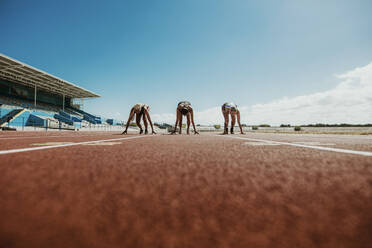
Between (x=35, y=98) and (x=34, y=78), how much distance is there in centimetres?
275

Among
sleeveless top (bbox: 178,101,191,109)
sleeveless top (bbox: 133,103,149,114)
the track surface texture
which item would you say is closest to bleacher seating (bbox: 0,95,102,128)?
sleeveless top (bbox: 133,103,149,114)

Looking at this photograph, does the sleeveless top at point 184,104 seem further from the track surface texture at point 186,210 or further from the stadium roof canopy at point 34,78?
the stadium roof canopy at point 34,78

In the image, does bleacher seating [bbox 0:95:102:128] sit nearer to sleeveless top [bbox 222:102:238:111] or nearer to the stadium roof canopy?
the stadium roof canopy

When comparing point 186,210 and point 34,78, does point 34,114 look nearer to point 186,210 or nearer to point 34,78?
point 34,78

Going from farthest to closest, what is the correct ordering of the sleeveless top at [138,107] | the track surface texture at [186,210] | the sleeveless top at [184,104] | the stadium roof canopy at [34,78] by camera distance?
1. the stadium roof canopy at [34,78]
2. the sleeveless top at [184,104]
3. the sleeveless top at [138,107]
4. the track surface texture at [186,210]

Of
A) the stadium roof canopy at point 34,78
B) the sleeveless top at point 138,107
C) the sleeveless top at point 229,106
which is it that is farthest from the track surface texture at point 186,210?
the stadium roof canopy at point 34,78

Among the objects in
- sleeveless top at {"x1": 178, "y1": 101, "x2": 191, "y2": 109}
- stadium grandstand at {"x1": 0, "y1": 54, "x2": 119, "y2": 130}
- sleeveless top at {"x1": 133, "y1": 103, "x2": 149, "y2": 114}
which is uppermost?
stadium grandstand at {"x1": 0, "y1": 54, "x2": 119, "y2": 130}

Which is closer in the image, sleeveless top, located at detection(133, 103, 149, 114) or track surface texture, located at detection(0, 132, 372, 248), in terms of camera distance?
track surface texture, located at detection(0, 132, 372, 248)

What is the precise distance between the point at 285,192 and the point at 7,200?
47cm

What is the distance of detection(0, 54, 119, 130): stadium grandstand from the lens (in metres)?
17.8

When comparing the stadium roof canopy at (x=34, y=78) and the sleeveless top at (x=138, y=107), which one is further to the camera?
the stadium roof canopy at (x=34, y=78)

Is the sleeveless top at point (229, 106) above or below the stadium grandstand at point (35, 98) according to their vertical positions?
below

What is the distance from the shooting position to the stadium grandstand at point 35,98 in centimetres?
1775

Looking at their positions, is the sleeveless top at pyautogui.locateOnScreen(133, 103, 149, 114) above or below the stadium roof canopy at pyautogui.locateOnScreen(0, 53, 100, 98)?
below
